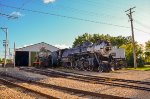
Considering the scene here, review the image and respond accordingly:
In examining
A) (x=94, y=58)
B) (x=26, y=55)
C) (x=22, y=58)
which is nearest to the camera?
(x=94, y=58)

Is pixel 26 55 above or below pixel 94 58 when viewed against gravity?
above

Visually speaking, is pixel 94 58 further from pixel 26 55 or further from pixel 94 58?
pixel 26 55

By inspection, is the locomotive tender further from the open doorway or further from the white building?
the open doorway

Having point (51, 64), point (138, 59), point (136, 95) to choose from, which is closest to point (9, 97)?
point (136, 95)

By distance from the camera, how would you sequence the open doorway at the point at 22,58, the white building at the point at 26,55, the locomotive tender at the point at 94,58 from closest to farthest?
the locomotive tender at the point at 94,58, the white building at the point at 26,55, the open doorway at the point at 22,58

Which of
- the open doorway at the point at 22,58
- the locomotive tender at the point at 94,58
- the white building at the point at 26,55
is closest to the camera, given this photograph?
the locomotive tender at the point at 94,58

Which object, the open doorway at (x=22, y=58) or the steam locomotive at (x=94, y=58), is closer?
the steam locomotive at (x=94, y=58)

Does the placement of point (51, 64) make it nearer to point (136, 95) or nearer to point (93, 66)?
point (93, 66)

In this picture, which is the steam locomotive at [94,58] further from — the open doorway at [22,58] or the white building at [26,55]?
the open doorway at [22,58]

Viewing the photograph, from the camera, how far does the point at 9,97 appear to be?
10.5m

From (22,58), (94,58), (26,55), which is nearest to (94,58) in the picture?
(94,58)

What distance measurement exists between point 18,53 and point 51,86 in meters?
40.1

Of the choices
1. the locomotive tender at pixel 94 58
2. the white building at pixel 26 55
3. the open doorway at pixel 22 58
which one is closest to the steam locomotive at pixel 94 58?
the locomotive tender at pixel 94 58

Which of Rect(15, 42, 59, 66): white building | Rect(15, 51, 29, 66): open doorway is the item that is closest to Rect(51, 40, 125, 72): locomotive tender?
Rect(15, 42, 59, 66): white building
